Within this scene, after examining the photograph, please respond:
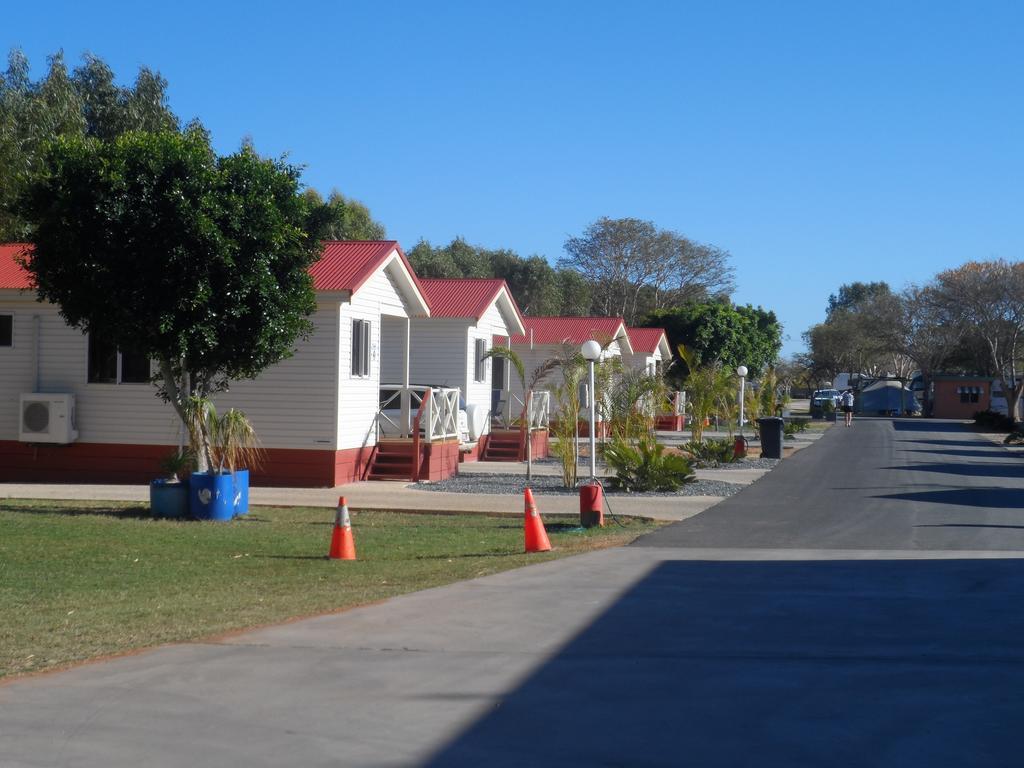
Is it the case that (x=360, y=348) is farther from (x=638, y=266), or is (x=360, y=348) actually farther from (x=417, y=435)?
(x=638, y=266)

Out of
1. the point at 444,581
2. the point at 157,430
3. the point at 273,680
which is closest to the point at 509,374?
the point at 157,430

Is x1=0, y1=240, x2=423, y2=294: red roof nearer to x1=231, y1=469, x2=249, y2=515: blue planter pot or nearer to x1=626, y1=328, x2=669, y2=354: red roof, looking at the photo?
x1=231, y1=469, x2=249, y2=515: blue planter pot

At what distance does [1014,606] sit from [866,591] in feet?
3.90

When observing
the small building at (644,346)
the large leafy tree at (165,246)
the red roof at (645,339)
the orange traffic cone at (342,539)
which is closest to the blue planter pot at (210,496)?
the large leafy tree at (165,246)

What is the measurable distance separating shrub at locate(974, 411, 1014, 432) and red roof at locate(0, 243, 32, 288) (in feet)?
127

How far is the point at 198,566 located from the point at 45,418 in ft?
33.5

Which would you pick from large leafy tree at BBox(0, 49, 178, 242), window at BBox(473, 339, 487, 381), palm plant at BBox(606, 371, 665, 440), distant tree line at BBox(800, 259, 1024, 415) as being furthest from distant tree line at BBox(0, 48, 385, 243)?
distant tree line at BBox(800, 259, 1024, 415)

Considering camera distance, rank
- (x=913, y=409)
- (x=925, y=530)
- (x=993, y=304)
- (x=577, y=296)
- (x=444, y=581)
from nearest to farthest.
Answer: (x=444, y=581) → (x=925, y=530) → (x=993, y=304) → (x=577, y=296) → (x=913, y=409)

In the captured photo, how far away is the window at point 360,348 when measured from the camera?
20719 millimetres

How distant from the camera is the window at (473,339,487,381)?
2744 centimetres

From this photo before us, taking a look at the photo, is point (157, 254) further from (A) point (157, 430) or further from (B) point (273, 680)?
(B) point (273, 680)

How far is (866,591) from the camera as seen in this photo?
949 cm

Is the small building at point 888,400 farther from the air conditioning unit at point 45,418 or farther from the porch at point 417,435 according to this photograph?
the air conditioning unit at point 45,418

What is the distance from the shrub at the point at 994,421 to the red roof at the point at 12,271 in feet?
127
